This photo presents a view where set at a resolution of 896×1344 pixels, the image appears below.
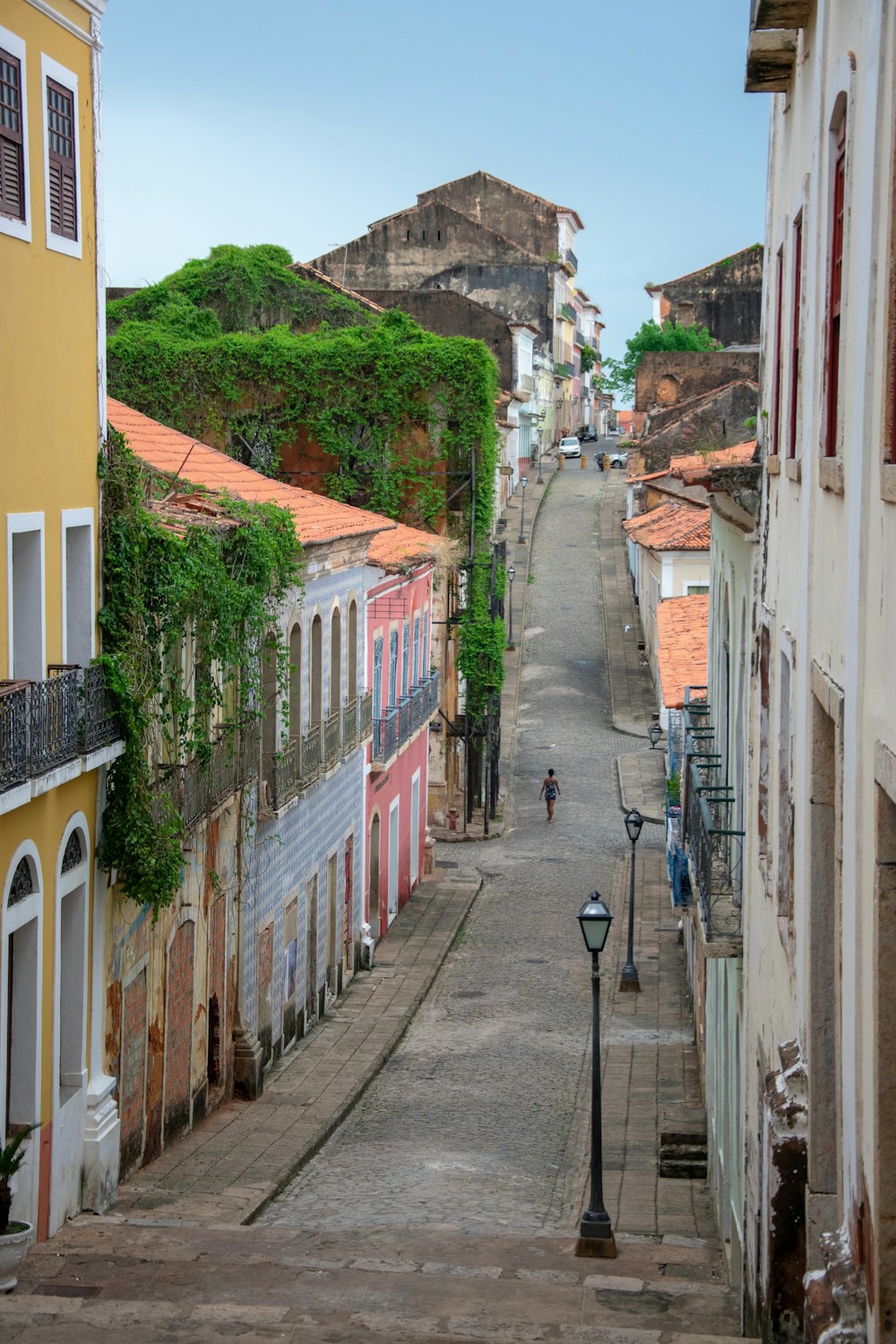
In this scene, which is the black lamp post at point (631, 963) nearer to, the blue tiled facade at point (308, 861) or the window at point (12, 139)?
the blue tiled facade at point (308, 861)

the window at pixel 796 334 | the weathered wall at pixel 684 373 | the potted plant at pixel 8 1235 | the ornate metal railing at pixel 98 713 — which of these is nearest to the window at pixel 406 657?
the ornate metal railing at pixel 98 713

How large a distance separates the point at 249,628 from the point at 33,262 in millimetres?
6218

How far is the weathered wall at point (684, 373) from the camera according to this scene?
6438 cm

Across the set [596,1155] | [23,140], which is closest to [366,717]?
[596,1155]

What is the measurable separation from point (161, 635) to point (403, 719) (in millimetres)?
15554

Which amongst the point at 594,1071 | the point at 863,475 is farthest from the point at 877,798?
the point at 594,1071

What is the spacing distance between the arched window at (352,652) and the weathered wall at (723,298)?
5674cm

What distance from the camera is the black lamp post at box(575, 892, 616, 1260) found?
1400cm

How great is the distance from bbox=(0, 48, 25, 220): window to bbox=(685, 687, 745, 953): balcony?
6629 millimetres

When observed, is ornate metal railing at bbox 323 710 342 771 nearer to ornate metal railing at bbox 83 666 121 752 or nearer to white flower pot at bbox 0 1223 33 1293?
ornate metal railing at bbox 83 666 121 752

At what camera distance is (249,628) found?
18297 millimetres

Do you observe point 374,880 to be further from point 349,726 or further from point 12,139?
point 12,139

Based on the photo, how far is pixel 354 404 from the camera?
36.1 metres

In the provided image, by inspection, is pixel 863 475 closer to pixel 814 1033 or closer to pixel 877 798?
pixel 877 798
